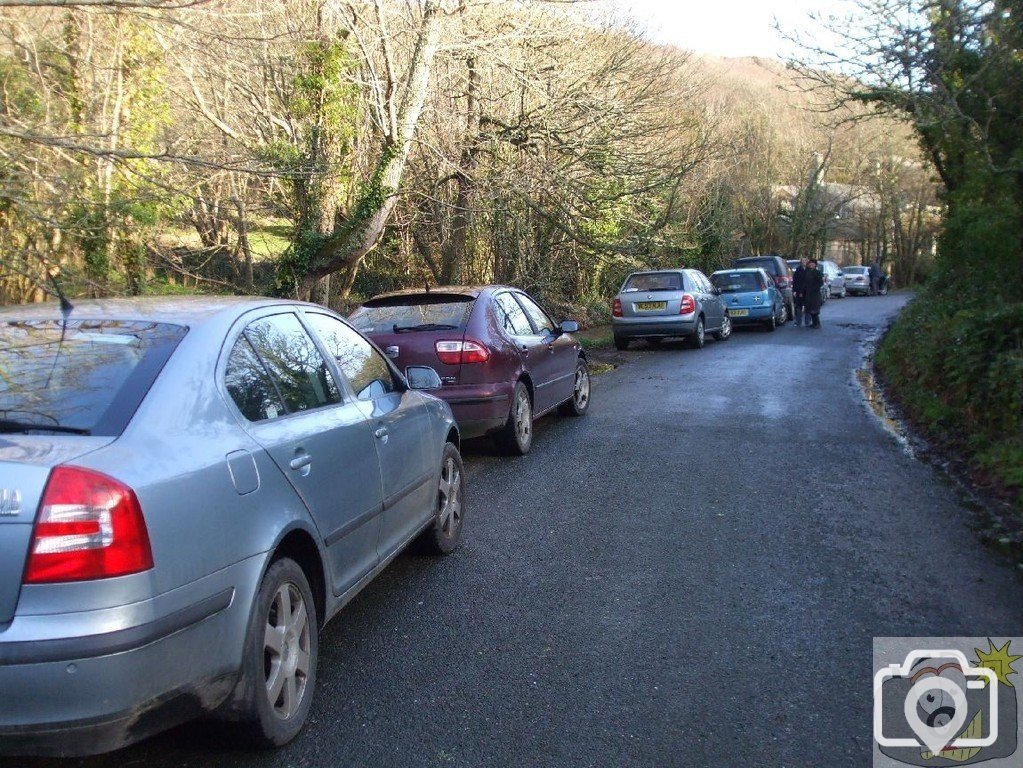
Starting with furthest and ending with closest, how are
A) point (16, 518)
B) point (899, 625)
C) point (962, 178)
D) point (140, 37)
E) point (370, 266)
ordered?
1. point (370, 266)
2. point (962, 178)
3. point (140, 37)
4. point (899, 625)
5. point (16, 518)

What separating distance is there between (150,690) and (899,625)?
11.6 ft

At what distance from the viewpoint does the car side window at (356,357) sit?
4.73m

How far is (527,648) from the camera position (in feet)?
14.5

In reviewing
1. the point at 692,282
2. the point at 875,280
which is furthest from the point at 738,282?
the point at 875,280

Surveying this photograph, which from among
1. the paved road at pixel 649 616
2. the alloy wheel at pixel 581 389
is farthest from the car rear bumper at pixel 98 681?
the alloy wheel at pixel 581 389

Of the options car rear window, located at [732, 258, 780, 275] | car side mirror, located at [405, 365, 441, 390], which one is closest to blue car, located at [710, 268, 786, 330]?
car rear window, located at [732, 258, 780, 275]

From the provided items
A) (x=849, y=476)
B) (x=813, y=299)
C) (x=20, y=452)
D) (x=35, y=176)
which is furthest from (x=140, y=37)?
(x=813, y=299)

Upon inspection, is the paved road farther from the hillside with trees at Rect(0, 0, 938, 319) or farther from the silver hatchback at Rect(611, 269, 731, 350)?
the silver hatchback at Rect(611, 269, 731, 350)

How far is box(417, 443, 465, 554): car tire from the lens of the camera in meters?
5.73

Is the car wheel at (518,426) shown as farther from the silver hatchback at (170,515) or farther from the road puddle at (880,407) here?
the silver hatchback at (170,515)

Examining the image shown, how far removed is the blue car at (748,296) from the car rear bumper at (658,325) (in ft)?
18.0

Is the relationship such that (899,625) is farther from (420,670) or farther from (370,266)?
(370,266)

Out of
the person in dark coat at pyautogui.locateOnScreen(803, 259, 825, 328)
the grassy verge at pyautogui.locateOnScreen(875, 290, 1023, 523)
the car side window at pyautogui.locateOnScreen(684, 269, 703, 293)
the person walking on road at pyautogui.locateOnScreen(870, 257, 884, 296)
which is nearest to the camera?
the grassy verge at pyautogui.locateOnScreen(875, 290, 1023, 523)

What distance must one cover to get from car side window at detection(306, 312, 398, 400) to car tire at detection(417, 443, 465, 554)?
30.5 inches
